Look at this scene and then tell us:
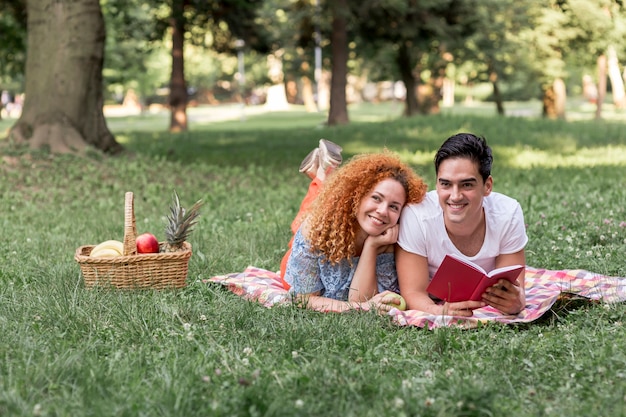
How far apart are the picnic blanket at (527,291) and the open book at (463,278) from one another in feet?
0.51

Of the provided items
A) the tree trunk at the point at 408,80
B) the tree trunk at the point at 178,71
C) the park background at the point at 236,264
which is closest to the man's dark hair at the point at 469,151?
the park background at the point at 236,264

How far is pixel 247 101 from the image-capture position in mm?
74625

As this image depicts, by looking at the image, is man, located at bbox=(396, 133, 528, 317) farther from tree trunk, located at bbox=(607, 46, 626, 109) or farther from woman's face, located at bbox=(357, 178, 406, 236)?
tree trunk, located at bbox=(607, 46, 626, 109)

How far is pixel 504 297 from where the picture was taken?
4945mm

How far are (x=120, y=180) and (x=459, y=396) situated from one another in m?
8.92

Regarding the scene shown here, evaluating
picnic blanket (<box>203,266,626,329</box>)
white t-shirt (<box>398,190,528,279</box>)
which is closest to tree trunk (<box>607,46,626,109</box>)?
picnic blanket (<box>203,266,626,329</box>)

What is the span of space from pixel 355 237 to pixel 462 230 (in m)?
0.66

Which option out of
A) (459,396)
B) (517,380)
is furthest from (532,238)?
(459,396)

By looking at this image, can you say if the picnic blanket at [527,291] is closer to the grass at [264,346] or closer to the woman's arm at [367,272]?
the grass at [264,346]

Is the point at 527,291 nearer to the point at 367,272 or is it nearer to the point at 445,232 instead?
the point at 445,232

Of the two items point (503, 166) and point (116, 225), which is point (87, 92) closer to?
point (116, 225)

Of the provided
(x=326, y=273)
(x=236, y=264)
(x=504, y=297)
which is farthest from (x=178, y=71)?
(x=504, y=297)

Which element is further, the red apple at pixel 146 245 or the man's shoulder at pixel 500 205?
the red apple at pixel 146 245

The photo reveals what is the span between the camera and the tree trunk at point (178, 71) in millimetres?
24028
